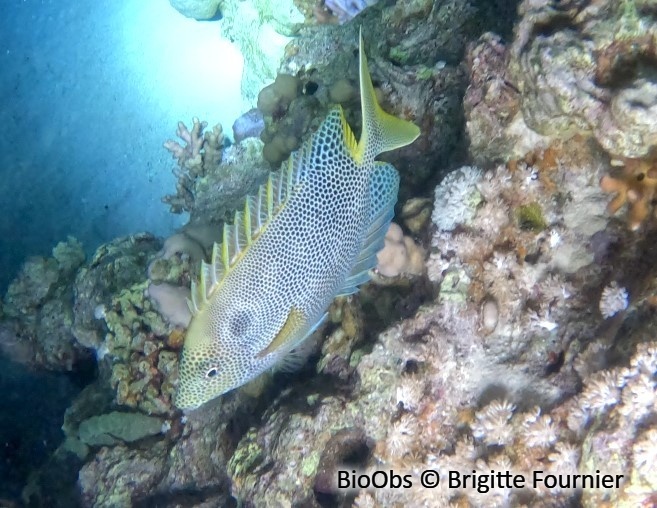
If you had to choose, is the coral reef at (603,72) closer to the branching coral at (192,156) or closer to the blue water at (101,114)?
the branching coral at (192,156)

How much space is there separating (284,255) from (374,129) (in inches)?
40.3

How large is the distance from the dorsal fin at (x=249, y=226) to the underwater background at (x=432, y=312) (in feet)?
3.35

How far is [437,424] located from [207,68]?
28.8 feet

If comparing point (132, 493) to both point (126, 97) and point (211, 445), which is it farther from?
point (126, 97)

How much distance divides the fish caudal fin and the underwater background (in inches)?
19.1

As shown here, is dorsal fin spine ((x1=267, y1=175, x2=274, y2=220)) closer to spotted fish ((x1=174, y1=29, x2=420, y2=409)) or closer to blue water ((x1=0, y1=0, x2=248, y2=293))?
spotted fish ((x1=174, y1=29, x2=420, y2=409))

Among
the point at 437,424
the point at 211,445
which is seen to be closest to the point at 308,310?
the point at 437,424

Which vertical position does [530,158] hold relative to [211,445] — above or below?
above

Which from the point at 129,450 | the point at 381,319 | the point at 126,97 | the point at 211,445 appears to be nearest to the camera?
the point at 381,319

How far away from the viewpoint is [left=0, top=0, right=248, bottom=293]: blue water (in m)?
9.80

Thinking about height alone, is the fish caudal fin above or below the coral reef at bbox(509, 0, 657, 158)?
above

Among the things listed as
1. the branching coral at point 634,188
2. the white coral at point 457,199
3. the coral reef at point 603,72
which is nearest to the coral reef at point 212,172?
the white coral at point 457,199

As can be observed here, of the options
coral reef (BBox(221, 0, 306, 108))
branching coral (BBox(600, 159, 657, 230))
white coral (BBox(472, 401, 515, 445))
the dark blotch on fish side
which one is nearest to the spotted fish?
white coral (BBox(472, 401, 515, 445))

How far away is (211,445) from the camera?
473 centimetres
